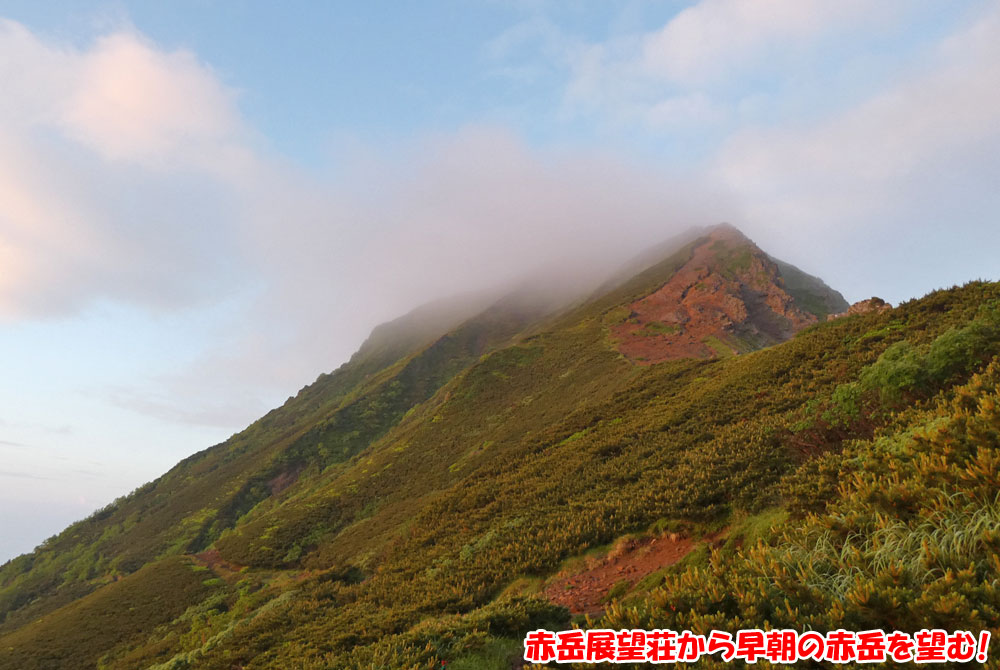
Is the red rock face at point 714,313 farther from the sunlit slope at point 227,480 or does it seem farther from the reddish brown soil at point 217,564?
the reddish brown soil at point 217,564

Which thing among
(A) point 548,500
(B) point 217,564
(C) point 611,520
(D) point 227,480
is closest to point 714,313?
(A) point 548,500

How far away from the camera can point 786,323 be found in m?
62.9

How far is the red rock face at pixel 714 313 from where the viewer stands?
52406mm

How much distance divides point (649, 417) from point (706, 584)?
18093mm

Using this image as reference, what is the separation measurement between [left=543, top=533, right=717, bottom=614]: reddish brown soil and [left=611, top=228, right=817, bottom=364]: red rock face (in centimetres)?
3613

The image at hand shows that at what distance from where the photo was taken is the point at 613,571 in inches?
483

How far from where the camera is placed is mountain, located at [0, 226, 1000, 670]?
6.01 m

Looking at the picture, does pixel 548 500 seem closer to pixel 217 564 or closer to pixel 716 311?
pixel 217 564

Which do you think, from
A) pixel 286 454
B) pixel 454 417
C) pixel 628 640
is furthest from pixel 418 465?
pixel 628 640

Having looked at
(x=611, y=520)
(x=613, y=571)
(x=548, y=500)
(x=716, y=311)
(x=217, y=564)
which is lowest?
(x=217, y=564)

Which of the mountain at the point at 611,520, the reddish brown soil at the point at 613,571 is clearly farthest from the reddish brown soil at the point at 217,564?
the reddish brown soil at the point at 613,571

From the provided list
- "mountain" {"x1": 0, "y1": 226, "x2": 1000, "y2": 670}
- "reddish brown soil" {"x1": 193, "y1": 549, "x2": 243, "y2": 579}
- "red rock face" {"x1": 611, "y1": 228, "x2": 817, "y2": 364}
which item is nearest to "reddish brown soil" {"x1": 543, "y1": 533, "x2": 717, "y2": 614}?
"mountain" {"x1": 0, "y1": 226, "x2": 1000, "y2": 670}

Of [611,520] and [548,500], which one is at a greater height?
[548,500]

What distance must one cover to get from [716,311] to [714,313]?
2.52 ft
